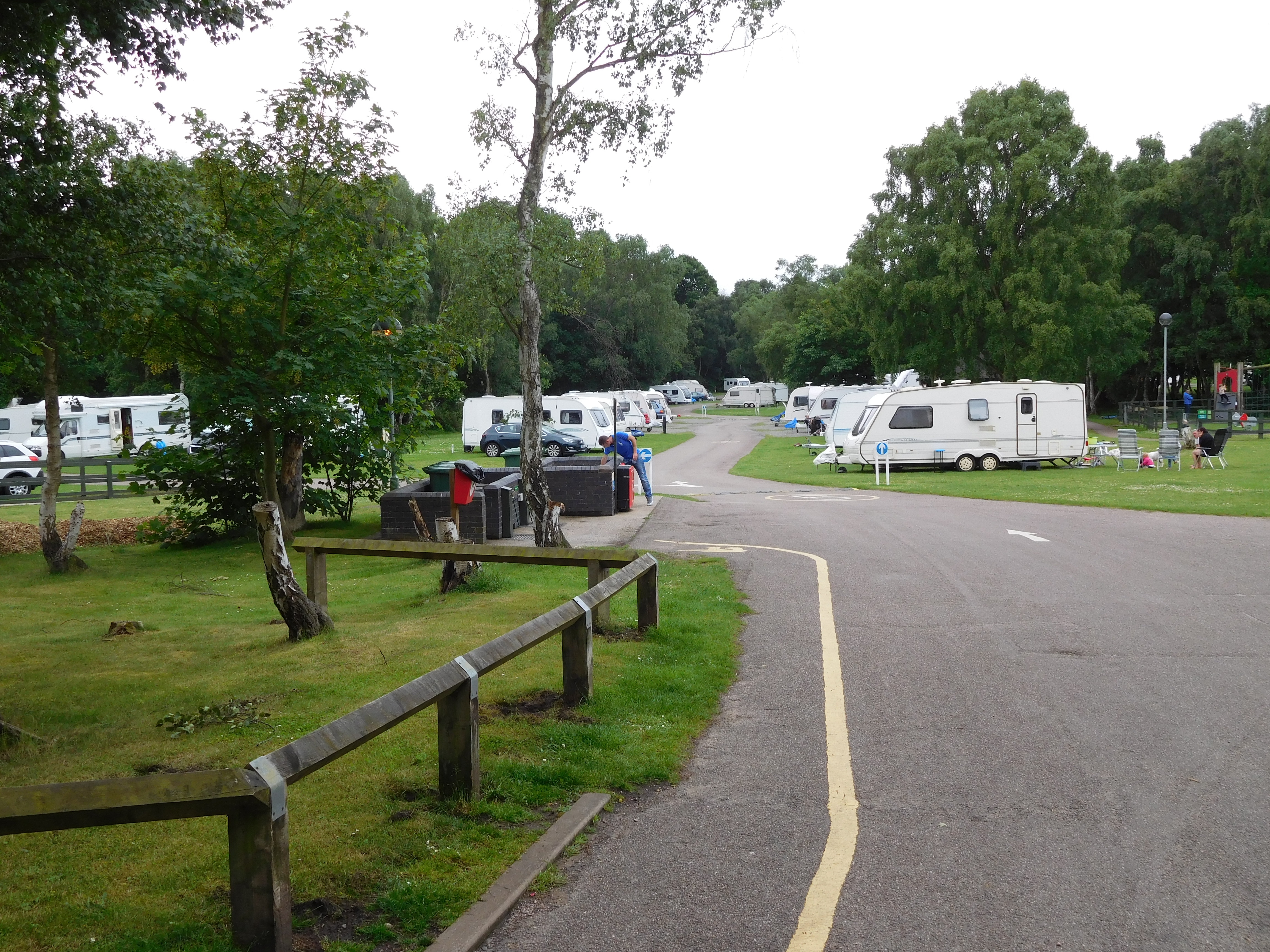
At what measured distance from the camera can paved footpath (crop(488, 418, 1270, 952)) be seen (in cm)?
385

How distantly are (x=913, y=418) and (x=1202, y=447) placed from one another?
7853 mm

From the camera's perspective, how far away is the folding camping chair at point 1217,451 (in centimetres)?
2970

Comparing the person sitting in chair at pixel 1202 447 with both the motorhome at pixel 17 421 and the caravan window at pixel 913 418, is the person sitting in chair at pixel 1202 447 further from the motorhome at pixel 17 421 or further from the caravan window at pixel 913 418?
the motorhome at pixel 17 421

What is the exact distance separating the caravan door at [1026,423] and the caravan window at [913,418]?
2.52m

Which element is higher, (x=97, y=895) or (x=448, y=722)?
(x=448, y=722)

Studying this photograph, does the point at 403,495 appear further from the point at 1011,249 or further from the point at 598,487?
the point at 1011,249

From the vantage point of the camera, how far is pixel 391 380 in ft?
56.3

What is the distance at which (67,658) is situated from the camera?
997 centimetres

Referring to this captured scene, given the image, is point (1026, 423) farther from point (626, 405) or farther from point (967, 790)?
point (967, 790)

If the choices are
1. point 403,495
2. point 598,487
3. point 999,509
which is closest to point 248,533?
point 403,495

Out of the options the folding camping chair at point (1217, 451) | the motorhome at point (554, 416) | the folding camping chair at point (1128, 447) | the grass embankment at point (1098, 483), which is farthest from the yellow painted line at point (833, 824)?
the motorhome at point (554, 416)

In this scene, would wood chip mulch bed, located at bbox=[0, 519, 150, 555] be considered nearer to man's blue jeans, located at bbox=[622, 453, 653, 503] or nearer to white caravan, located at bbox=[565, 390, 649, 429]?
man's blue jeans, located at bbox=[622, 453, 653, 503]

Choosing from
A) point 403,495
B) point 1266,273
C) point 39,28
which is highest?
point 1266,273

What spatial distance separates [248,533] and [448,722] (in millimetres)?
15949
